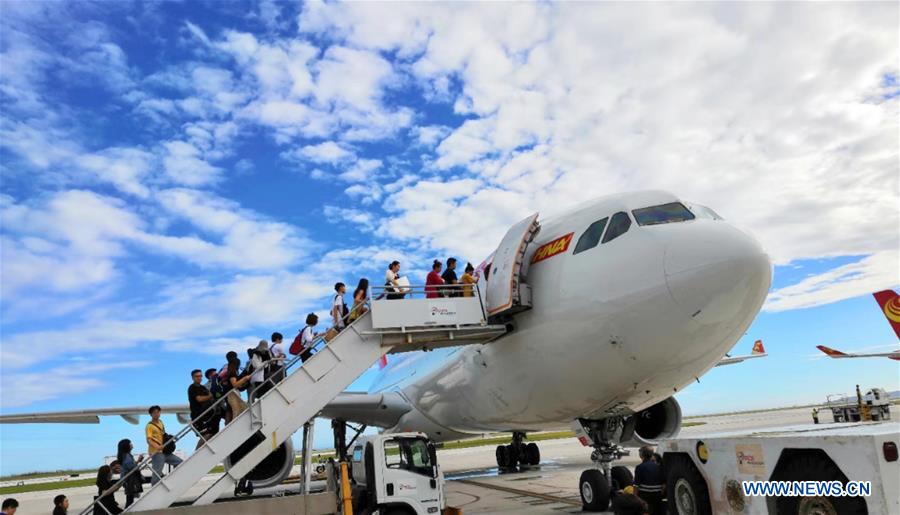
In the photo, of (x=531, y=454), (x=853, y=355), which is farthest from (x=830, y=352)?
(x=531, y=454)

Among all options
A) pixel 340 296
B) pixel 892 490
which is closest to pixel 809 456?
pixel 892 490

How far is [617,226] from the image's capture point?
8.92 m

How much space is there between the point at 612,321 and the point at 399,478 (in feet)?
11.3

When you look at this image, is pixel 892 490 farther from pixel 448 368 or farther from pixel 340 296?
pixel 448 368

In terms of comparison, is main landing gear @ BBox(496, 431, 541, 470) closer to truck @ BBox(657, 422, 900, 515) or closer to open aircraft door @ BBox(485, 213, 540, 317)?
open aircraft door @ BBox(485, 213, 540, 317)

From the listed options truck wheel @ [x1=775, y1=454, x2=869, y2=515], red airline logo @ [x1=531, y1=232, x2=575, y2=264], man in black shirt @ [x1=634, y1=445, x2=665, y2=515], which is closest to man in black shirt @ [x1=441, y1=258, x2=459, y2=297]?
red airline logo @ [x1=531, y1=232, x2=575, y2=264]

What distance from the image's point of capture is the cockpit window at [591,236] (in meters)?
9.09

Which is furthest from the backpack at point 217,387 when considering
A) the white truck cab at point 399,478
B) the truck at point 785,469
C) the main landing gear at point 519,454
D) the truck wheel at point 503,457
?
the truck wheel at point 503,457

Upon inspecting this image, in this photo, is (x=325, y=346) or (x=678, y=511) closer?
(x=678, y=511)

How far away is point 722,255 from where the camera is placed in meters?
7.73

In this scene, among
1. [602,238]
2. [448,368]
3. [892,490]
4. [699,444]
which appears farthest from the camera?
[448,368]

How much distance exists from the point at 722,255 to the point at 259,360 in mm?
6945

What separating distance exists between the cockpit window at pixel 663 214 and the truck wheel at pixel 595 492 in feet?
13.1

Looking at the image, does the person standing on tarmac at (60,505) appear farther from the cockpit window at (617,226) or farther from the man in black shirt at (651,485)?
the cockpit window at (617,226)
